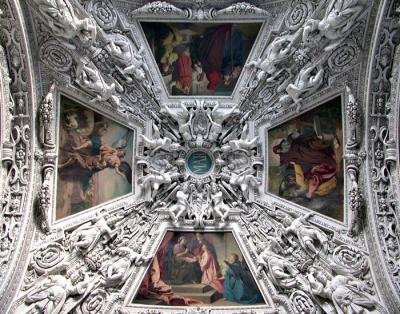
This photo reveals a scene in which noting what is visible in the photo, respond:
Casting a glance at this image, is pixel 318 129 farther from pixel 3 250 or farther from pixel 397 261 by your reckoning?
pixel 3 250

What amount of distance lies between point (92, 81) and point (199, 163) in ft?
10.9

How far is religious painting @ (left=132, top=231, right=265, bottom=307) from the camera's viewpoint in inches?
693

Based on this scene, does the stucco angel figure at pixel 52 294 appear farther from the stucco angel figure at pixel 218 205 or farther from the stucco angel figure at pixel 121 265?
the stucco angel figure at pixel 218 205

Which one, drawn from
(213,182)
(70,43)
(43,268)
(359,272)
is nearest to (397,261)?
(359,272)

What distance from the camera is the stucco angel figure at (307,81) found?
18.0 m

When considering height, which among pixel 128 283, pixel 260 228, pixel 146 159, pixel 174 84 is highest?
pixel 174 84

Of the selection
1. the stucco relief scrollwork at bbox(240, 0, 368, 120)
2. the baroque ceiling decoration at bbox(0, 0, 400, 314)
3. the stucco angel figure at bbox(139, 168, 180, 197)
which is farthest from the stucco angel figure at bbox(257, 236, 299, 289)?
the stucco relief scrollwork at bbox(240, 0, 368, 120)

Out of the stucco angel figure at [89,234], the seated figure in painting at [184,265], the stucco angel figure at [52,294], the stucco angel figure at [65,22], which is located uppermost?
the stucco angel figure at [65,22]

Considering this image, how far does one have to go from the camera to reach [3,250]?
1664 cm

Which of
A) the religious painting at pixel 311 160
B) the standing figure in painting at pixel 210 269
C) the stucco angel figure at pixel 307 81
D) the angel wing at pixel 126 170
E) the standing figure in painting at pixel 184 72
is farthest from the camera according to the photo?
the standing figure in painting at pixel 184 72

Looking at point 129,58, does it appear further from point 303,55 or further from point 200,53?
point 303,55

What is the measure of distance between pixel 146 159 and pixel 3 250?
4124 millimetres

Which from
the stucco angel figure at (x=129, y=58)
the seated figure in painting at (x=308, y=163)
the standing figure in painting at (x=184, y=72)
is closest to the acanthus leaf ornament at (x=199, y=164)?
the standing figure in painting at (x=184, y=72)

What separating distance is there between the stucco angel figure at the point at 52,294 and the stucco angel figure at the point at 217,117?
4.88 meters
